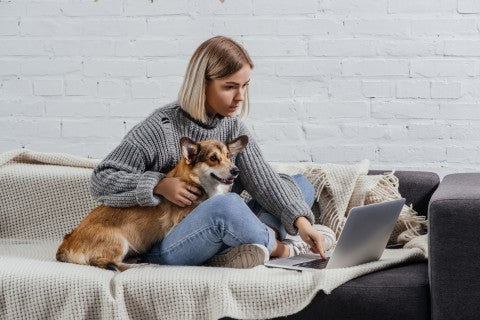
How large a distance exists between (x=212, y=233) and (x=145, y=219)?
219 millimetres

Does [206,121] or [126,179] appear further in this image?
[206,121]

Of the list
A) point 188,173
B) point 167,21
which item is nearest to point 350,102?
point 167,21

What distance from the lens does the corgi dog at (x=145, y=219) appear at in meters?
2.14

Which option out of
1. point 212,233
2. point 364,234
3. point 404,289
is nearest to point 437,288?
point 404,289

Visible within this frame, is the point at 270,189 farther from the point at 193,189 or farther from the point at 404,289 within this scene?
the point at 404,289

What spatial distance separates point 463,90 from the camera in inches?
114

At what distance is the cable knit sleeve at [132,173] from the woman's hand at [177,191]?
0.02m

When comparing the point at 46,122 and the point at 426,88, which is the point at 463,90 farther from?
the point at 46,122

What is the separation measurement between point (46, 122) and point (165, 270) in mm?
1224

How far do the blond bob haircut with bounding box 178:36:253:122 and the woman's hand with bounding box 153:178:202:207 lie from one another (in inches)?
8.7

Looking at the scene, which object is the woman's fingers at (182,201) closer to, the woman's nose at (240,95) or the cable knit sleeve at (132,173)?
the cable knit sleeve at (132,173)

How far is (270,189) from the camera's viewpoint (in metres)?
2.37

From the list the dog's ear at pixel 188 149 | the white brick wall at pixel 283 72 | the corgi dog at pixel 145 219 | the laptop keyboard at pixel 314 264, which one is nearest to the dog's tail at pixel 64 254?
the corgi dog at pixel 145 219

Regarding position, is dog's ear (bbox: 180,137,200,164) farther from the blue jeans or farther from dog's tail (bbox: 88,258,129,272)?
dog's tail (bbox: 88,258,129,272)
